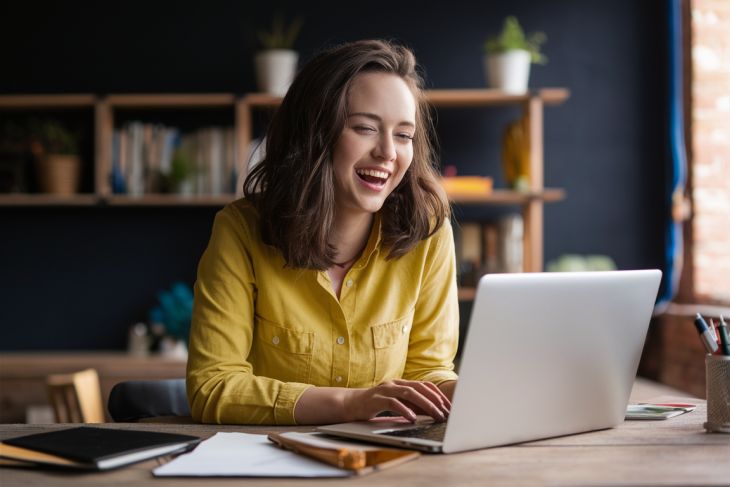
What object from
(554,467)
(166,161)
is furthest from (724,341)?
(166,161)

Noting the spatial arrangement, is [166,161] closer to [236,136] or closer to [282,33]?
[236,136]

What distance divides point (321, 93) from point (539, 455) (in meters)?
0.86

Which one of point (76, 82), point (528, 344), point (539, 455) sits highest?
point (76, 82)

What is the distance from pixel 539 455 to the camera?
125 centimetres

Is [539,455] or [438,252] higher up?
[438,252]

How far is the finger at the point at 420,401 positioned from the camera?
1.39 meters

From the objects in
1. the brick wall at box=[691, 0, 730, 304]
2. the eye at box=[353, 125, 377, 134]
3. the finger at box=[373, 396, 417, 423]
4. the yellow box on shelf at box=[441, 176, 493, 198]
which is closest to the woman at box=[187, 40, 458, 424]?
the eye at box=[353, 125, 377, 134]

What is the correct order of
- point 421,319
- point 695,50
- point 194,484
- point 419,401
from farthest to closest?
point 695,50
point 421,319
point 419,401
point 194,484

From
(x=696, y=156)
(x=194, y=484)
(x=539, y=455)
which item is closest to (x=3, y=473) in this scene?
(x=194, y=484)

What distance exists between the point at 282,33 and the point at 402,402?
3.07 meters

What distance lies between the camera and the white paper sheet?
44.1 inches

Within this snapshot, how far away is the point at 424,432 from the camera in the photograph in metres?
1.32

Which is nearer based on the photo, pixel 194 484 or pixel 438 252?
pixel 194 484

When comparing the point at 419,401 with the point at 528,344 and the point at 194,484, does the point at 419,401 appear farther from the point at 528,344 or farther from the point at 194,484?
the point at 194,484
